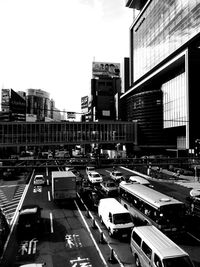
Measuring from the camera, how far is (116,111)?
470 feet

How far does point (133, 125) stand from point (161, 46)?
3340 centimetres

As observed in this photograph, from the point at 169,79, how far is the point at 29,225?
7785 centimetres

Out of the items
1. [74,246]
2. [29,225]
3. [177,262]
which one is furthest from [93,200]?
[177,262]

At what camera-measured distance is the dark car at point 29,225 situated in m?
17.2

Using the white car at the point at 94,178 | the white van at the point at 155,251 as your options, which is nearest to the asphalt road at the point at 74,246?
the white van at the point at 155,251

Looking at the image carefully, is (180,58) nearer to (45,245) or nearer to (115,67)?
(45,245)

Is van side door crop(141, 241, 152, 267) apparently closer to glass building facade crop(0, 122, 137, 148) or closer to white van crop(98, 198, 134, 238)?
white van crop(98, 198, 134, 238)

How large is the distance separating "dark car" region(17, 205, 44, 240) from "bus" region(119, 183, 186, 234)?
25.5 feet

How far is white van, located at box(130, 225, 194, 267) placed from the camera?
35.7 feet

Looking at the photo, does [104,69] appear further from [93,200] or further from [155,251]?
[155,251]

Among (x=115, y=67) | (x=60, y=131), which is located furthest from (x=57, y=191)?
(x=115, y=67)

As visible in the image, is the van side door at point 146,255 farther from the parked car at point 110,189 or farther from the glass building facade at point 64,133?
the glass building facade at point 64,133

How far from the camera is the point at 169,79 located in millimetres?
84562

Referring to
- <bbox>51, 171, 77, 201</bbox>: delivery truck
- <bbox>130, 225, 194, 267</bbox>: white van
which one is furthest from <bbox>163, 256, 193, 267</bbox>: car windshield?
<bbox>51, 171, 77, 201</bbox>: delivery truck
